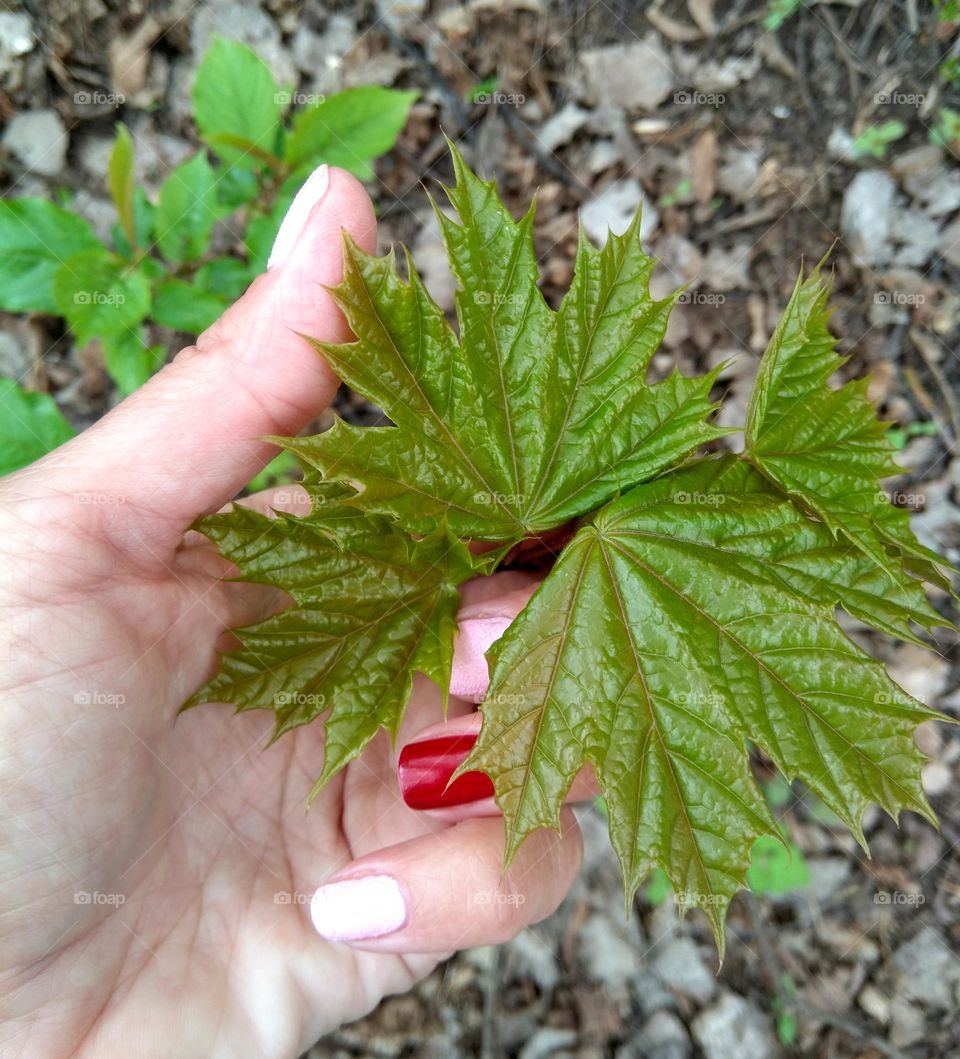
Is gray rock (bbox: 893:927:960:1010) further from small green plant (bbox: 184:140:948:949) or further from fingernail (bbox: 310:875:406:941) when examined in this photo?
fingernail (bbox: 310:875:406:941)

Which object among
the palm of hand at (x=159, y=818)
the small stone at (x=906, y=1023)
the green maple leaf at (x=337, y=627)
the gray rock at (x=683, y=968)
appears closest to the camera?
the green maple leaf at (x=337, y=627)

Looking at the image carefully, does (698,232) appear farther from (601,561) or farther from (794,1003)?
(794,1003)

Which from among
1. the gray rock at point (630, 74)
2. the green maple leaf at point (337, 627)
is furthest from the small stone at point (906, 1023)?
the gray rock at point (630, 74)

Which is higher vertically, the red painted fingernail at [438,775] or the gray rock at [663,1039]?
the red painted fingernail at [438,775]

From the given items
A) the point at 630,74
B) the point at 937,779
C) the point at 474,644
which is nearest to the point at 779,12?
the point at 630,74

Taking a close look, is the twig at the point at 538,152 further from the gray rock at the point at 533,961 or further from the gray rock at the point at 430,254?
the gray rock at the point at 533,961

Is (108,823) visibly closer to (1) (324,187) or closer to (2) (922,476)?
(1) (324,187)

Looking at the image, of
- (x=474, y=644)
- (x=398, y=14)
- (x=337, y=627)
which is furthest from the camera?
(x=398, y=14)
